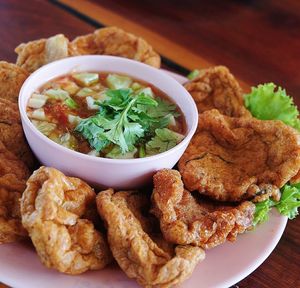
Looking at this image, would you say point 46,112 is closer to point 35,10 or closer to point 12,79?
point 12,79

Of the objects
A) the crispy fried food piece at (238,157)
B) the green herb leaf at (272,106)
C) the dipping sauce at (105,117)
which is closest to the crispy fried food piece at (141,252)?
the dipping sauce at (105,117)

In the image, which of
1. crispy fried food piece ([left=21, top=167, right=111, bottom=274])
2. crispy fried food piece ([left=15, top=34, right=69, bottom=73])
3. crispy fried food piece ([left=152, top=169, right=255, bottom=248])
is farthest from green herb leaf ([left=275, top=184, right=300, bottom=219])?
crispy fried food piece ([left=15, top=34, right=69, bottom=73])

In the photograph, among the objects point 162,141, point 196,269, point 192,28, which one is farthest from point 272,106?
point 192,28

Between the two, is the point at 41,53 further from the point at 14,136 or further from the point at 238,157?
the point at 238,157

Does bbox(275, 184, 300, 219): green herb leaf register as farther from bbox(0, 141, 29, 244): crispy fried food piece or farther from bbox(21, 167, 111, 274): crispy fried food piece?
bbox(0, 141, 29, 244): crispy fried food piece

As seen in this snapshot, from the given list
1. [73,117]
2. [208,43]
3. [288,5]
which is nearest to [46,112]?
[73,117]

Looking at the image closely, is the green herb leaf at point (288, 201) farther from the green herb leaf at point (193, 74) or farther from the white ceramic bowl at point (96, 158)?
the green herb leaf at point (193, 74)
